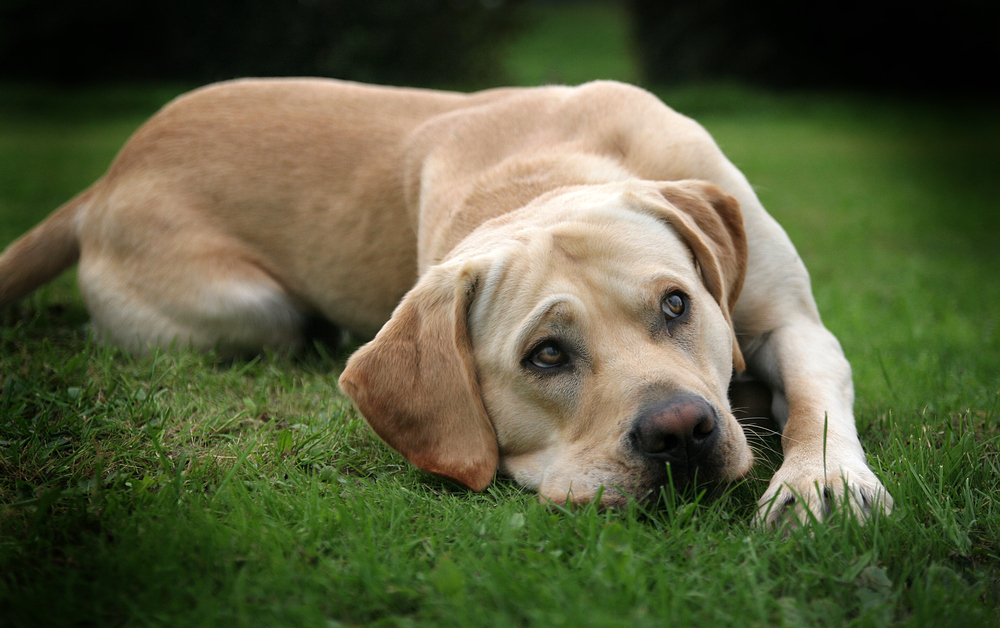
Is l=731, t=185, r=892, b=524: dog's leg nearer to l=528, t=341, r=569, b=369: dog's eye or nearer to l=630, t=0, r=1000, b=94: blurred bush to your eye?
l=528, t=341, r=569, b=369: dog's eye

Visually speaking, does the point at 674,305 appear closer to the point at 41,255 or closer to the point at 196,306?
the point at 196,306

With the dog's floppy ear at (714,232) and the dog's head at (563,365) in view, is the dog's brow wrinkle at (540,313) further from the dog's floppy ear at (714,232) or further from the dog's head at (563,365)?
the dog's floppy ear at (714,232)

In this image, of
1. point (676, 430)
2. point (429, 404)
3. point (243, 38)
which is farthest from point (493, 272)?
point (243, 38)

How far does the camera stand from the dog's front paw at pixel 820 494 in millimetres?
2344

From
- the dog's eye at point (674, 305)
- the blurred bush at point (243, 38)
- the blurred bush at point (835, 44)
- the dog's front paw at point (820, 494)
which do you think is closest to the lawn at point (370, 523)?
the dog's front paw at point (820, 494)

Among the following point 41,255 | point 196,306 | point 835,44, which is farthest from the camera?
point 835,44

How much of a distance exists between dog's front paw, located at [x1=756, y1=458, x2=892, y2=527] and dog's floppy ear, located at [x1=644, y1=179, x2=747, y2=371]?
0.65m

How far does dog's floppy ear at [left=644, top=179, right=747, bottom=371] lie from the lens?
3062 mm

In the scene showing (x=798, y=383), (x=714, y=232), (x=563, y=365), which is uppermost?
(x=714, y=232)

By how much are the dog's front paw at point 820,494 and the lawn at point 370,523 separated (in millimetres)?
65

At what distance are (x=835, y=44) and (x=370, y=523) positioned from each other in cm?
2957

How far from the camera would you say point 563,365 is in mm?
2691

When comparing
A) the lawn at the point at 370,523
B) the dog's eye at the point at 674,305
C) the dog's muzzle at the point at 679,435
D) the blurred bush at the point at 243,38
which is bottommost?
the blurred bush at the point at 243,38

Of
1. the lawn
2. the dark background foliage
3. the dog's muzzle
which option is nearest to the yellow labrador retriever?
the dog's muzzle
